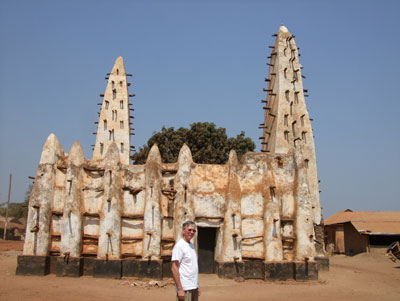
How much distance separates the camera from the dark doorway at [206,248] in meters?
16.3

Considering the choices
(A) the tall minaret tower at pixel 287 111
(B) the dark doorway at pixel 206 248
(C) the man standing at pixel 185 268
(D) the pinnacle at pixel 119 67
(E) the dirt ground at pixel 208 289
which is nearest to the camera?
(C) the man standing at pixel 185 268

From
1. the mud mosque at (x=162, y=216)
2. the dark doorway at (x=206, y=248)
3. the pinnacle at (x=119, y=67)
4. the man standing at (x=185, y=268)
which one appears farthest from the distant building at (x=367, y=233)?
the man standing at (x=185, y=268)

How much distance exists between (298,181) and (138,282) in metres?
7.61

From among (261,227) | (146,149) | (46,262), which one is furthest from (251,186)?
(146,149)

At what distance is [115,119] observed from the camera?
2533cm

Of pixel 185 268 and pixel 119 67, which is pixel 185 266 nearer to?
pixel 185 268

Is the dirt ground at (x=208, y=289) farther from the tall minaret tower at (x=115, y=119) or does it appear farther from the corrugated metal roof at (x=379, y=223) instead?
the corrugated metal roof at (x=379, y=223)

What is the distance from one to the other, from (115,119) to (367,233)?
64.3ft

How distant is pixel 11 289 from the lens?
1261 centimetres

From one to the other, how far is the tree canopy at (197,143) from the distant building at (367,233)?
11575 mm

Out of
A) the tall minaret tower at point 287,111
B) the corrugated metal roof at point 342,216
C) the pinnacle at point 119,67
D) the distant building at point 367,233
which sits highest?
the pinnacle at point 119,67

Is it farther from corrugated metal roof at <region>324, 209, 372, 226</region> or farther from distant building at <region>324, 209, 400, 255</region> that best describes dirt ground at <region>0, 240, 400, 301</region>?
corrugated metal roof at <region>324, 209, 372, 226</region>

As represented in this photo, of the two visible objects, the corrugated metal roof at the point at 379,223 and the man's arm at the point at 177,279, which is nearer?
the man's arm at the point at 177,279

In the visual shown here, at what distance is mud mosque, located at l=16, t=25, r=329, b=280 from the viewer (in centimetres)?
1530
